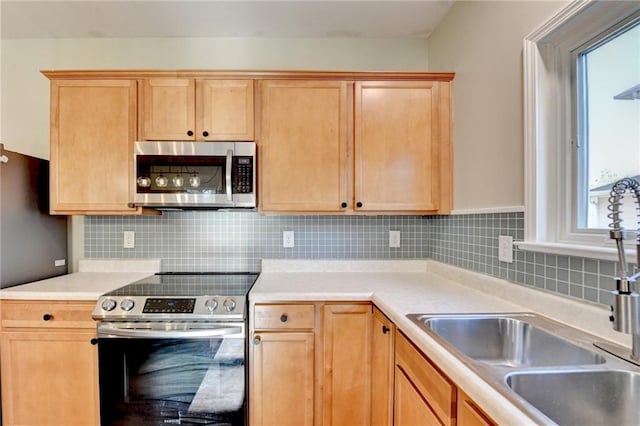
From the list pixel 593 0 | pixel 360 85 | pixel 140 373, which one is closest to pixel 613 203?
pixel 593 0

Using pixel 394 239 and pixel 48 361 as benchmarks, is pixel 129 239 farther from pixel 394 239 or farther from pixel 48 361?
pixel 394 239

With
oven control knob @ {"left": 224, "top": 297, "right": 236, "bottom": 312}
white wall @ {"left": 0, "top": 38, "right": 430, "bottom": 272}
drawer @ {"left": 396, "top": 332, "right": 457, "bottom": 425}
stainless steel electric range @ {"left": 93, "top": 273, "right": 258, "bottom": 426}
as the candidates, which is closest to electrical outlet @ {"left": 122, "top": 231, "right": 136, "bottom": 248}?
white wall @ {"left": 0, "top": 38, "right": 430, "bottom": 272}

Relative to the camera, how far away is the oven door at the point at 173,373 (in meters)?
1.56

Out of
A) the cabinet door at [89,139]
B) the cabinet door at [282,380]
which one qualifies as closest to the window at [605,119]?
the cabinet door at [282,380]

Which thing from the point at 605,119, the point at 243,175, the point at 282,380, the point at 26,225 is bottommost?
the point at 282,380

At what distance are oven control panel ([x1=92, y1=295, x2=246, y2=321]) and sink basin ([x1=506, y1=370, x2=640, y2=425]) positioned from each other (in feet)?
3.98

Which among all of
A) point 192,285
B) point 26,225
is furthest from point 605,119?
point 26,225

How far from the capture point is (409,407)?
1184 mm

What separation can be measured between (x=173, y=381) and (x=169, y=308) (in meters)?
0.36

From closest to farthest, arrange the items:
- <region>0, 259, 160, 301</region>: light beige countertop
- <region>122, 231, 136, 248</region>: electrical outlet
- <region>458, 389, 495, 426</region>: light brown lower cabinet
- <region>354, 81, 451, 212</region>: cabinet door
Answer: <region>458, 389, 495, 426</region>: light brown lower cabinet → <region>0, 259, 160, 301</region>: light beige countertop → <region>354, 81, 451, 212</region>: cabinet door → <region>122, 231, 136, 248</region>: electrical outlet

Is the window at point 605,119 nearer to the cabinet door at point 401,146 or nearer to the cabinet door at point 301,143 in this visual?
the cabinet door at point 401,146

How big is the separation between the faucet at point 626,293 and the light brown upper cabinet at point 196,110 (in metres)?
1.69

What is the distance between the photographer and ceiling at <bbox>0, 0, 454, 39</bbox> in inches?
75.7

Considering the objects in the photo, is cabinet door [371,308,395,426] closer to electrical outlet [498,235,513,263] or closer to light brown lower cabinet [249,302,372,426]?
light brown lower cabinet [249,302,372,426]
